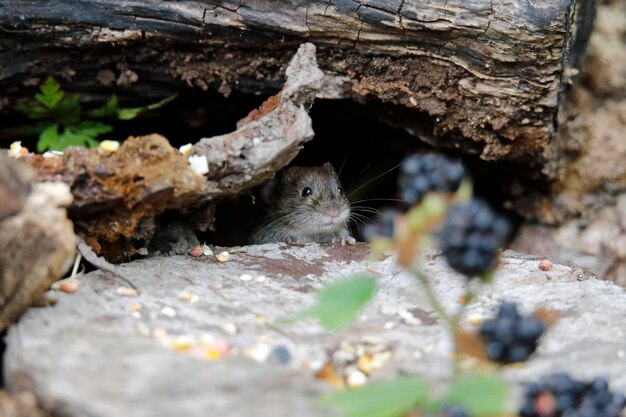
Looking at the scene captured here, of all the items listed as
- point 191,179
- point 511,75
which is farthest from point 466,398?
point 511,75

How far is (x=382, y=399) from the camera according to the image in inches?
86.8

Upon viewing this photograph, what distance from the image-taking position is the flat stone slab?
2.50 m

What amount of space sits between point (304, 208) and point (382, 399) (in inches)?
159

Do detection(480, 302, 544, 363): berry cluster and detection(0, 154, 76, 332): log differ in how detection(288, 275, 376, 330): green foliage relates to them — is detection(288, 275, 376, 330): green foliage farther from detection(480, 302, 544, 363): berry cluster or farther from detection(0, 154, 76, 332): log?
detection(0, 154, 76, 332): log

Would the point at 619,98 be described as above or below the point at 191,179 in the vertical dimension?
above

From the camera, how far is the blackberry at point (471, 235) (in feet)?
7.97

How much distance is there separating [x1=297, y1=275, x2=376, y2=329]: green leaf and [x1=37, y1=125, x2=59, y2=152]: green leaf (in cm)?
295

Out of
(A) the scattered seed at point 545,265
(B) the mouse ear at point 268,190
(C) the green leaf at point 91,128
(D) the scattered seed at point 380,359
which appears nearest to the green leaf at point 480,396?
(D) the scattered seed at point 380,359

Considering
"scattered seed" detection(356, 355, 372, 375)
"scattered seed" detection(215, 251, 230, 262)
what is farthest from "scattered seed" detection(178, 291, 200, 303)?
"scattered seed" detection(356, 355, 372, 375)

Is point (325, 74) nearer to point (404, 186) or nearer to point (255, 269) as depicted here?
point (255, 269)

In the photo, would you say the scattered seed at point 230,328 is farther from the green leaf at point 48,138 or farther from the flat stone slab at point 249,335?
the green leaf at point 48,138

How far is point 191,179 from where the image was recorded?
3.62 m

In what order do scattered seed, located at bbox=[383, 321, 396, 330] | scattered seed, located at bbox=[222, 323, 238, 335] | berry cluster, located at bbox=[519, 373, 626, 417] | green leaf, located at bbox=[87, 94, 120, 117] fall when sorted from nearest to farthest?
berry cluster, located at bbox=[519, 373, 626, 417], scattered seed, located at bbox=[222, 323, 238, 335], scattered seed, located at bbox=[383, 321, 396, 330], green leaf, located at bbox=[87, 94, 120, 117]

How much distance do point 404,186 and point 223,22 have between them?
2.19 metres
